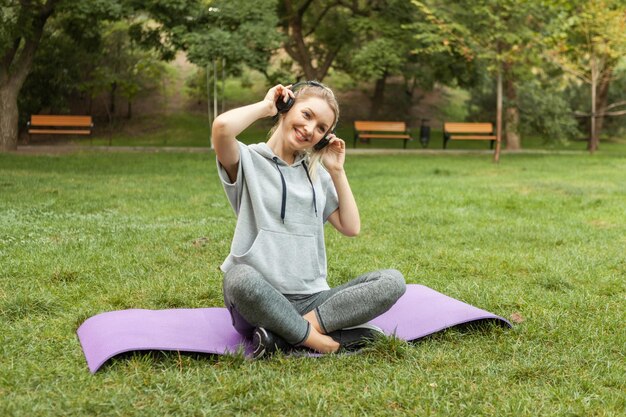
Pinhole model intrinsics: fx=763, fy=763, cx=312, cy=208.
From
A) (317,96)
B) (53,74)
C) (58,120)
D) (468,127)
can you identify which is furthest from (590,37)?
(317,96)

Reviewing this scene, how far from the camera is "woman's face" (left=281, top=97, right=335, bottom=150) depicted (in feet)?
12.0

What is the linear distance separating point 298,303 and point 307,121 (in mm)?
877

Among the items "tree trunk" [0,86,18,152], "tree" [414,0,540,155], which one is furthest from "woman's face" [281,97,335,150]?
"tree trunk" [0,86,18,152]

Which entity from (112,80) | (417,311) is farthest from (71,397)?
(112,80)

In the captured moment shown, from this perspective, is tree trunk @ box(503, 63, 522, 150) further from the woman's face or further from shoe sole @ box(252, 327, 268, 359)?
shoe sole @ box(252, 327, 268, 359)

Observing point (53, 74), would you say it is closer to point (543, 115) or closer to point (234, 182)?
point (543, 115)

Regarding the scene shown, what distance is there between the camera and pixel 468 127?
20.8 m

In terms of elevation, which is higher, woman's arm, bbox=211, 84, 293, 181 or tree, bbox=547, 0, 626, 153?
tree, bbox=547, 0, 626, 153

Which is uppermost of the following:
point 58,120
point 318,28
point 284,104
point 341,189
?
point 318,28

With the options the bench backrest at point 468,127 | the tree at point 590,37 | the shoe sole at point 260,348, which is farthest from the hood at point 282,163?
the bench backrest at point 468,127

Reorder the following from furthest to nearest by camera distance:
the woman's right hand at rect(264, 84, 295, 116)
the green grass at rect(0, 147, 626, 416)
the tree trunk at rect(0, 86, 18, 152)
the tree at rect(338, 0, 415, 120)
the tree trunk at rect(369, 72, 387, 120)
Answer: the tree trunk at rect(369, 72, 387, 120)
the tree at rect(338, 0, 415, 120)
the tree trunk at rect(0, 86, 18, 152)
the woman's right hand at rect(264, 84, 295, 116)
the green grass at rect(0, 147, 626, 416)

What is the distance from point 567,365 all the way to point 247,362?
1464 mm

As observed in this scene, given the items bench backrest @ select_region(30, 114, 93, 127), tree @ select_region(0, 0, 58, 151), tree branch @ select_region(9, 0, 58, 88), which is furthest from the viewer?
bench backrest @ select_region(30, 114, 93, 127)

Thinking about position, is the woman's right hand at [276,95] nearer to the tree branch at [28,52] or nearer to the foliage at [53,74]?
the tree branch at [28,52]
